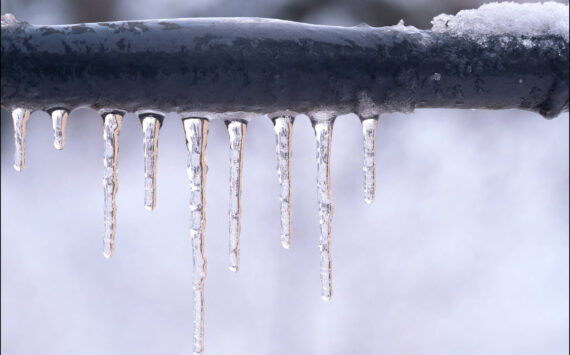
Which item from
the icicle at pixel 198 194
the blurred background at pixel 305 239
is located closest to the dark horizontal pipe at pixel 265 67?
the icicle at pixel 198 194

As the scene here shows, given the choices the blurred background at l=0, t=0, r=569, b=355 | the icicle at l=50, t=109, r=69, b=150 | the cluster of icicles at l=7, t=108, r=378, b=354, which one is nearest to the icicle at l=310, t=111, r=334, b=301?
the cluster of icicles at l=7, t=108, r=378, b=354

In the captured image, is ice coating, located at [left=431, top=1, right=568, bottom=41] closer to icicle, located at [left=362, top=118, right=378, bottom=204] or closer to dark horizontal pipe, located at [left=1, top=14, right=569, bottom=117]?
dark horizontal pipe, located at [left=1, top=14, right=569, bottom=117]

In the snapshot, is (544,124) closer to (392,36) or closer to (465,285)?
(465,285)

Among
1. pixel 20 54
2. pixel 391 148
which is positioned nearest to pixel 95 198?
pixel 391 148

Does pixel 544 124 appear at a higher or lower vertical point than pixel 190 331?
higher

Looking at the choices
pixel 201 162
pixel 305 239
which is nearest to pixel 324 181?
pixel 201 162
